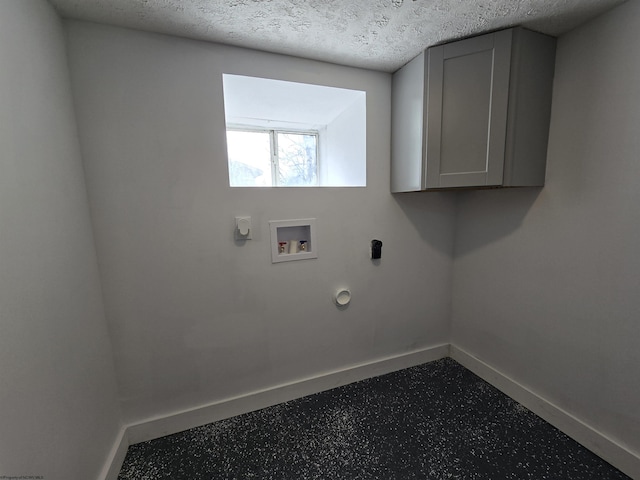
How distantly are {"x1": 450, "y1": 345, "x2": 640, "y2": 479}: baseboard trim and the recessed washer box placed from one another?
1.46m

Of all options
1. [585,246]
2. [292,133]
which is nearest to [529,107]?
[585,246]

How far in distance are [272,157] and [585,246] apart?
77.0 inches

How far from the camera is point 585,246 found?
3.92 feet

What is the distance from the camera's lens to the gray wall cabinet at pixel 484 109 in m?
1.18

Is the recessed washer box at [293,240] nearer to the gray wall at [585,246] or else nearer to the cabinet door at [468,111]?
the cabinet door at [468,111]

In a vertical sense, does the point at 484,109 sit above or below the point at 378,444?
above

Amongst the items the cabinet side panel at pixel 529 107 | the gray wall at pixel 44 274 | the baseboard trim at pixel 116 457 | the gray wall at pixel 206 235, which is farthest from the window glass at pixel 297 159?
the baseboard trim at pixel 116 457

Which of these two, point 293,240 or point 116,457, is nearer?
point 116,457

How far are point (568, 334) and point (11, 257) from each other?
7.53 ft

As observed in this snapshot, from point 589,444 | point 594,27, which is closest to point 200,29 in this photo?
point 594,27

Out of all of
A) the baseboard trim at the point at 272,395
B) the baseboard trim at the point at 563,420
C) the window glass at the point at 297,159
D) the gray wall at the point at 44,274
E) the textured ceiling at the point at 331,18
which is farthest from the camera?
the window glass at the point at 297,159

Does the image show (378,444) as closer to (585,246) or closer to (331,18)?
(585,246)

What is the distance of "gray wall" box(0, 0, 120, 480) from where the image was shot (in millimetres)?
695

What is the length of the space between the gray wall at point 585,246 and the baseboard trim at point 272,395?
641 mm
